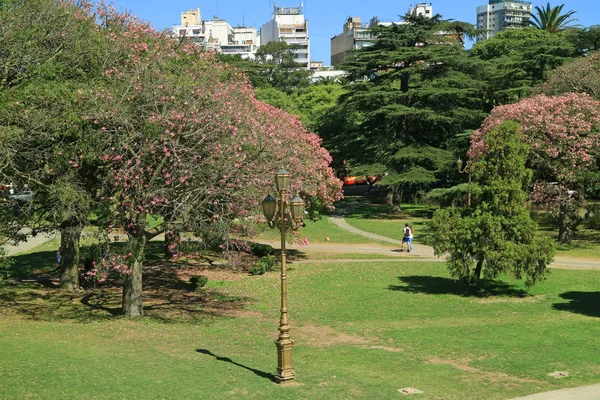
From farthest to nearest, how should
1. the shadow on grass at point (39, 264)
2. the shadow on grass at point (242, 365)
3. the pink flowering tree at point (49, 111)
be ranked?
the shadow on grass at point (39, 264) → the pink flowering tree at point (49, 111) → the shadow on grass at point (242, 365)

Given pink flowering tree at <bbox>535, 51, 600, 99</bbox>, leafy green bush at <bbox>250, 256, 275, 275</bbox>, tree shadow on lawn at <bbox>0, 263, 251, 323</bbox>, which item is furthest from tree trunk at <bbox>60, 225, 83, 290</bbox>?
pink flowering tree at <bbox>535, 51, 600, 99</bbox>

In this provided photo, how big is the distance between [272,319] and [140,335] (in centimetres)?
468

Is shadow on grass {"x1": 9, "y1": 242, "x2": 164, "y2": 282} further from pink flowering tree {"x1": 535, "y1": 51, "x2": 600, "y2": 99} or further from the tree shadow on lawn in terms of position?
pink flowering tree {"x1": 535, "y1": 51, "x2": 600, "y2": 99}

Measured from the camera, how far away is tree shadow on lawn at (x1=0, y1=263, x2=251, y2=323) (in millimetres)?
22812

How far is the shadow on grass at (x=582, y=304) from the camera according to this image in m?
23.4

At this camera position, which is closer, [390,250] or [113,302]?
[113,302]

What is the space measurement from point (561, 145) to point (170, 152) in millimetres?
24068

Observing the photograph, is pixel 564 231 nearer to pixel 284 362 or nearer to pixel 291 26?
pixel 284 362

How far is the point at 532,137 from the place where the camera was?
3688 centimetres

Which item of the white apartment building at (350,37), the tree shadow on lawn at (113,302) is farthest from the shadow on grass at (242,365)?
the white apartment building at (350,37)

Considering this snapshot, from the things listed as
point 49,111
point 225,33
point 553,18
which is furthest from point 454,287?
point 225,33

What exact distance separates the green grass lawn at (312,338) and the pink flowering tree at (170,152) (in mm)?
2654

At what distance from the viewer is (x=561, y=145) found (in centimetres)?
3659

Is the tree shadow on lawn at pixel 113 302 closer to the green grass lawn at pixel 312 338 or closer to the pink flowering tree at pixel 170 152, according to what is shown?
the green grass lawn at pixel 312 338
